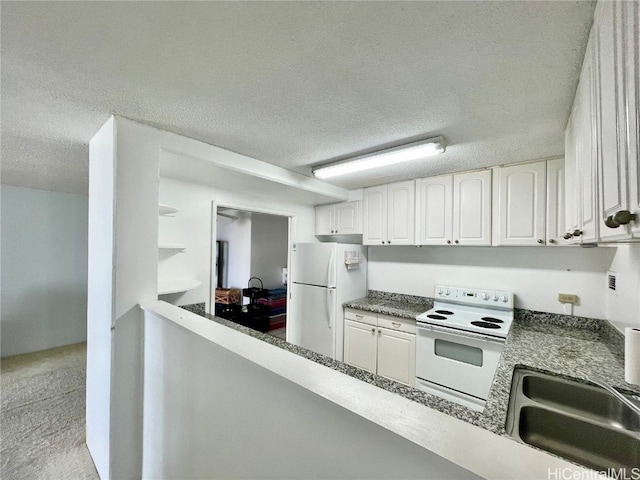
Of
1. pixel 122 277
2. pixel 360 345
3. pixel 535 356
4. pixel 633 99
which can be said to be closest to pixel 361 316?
pixel 360 345

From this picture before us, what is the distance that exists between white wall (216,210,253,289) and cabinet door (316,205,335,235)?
2409mm

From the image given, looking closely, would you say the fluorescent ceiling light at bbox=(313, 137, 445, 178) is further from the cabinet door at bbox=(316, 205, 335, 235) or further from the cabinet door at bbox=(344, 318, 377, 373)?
the cabinet door at bbox=(344, 318, 377, 373)

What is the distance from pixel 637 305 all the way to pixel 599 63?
4.76ft

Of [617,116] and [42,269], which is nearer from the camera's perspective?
[617,116]

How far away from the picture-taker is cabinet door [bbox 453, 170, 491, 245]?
7.90 feet

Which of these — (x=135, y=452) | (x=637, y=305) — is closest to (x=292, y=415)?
(x=135, y=452)

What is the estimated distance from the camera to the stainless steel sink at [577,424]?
1.02 m

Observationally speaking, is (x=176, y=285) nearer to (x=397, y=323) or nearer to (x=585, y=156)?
(x=397, y=323)

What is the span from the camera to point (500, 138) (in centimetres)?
176

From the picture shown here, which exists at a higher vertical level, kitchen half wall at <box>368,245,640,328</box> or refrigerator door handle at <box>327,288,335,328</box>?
kitchen half wall at <box>368,245,640,328</box>

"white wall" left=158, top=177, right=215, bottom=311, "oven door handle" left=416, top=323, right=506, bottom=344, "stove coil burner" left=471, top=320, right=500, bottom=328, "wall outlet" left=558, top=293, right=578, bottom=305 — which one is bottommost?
"oven door handle" left=416, top=323, right=506, bottom=344

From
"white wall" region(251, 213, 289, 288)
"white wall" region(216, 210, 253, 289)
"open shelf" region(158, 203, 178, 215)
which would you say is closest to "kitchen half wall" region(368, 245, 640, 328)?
"open shelf" region(158, 203, 178, 215)

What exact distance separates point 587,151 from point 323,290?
2543mm

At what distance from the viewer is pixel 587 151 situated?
1.04 m
